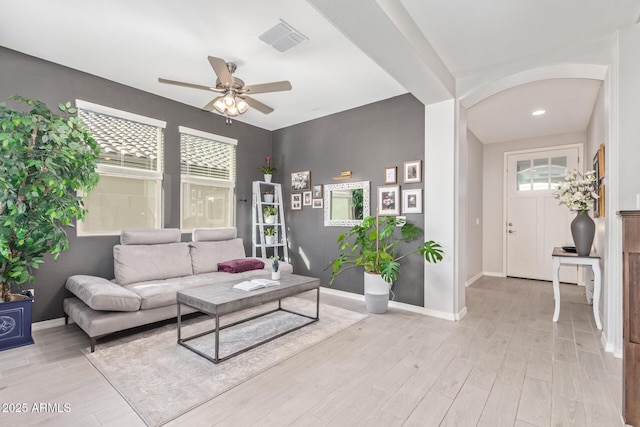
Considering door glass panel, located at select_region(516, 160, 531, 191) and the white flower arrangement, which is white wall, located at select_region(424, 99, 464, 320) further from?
door glass panel, located at select_region(516, 160, 531, 191)

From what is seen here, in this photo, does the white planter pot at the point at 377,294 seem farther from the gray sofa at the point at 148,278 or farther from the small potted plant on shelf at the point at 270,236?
the small potted plant on shelf at the point at 270,236

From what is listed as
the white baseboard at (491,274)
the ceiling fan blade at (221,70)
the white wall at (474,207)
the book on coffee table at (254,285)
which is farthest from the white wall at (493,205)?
the ceiling fan blade at (221,70)

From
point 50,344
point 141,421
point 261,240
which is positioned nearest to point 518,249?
point 261,240

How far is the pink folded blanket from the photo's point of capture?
153 inches

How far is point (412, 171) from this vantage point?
389cm

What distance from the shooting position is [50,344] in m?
2.74

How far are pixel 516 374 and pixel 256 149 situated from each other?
4618 mm

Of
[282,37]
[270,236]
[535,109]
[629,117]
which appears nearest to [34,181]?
[282,37]

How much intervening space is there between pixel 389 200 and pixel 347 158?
0.97m

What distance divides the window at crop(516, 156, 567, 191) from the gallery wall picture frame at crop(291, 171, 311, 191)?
13.5ft

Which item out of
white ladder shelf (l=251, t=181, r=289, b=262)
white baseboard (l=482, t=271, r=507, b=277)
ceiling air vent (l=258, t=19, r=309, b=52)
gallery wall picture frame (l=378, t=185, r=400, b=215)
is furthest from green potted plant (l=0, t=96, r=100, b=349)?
white baseboard (l=482, t=271, r=507, b=277)

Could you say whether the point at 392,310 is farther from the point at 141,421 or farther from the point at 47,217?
the point at 47,217

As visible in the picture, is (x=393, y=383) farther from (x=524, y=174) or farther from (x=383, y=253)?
(x=524, y=174)

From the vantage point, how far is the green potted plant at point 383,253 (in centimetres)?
351
